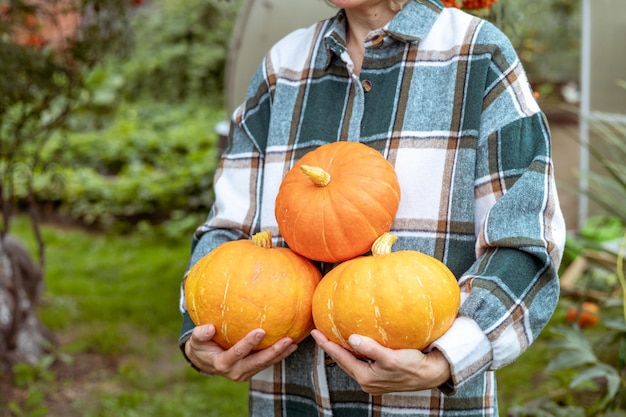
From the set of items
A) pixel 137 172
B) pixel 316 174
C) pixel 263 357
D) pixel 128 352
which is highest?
pixel 316 174

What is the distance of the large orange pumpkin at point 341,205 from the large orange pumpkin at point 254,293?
5 cm

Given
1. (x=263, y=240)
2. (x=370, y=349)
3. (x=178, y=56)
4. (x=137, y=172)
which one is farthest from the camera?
(x=178, y=56)

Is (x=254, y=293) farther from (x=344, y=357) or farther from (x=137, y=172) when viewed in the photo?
(x=137, y=172)

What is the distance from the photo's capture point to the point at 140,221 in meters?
7.33

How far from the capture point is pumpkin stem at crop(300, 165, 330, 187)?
4.58ft

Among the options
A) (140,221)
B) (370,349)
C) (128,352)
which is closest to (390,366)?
(370,349)

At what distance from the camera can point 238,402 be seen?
3.92m

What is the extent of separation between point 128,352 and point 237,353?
3335 millimetres

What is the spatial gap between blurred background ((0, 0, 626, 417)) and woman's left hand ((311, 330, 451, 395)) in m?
1.05

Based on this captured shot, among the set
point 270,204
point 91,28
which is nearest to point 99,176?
point 91,28

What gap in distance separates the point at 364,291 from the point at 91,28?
3049mm

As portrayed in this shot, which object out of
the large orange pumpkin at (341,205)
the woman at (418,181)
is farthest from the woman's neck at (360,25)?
the large orange pumpkin at (341,205)

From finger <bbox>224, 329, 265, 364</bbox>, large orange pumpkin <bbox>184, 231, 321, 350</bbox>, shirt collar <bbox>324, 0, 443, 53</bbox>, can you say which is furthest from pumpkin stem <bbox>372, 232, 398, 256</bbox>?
shirt collar <bbox>324, 0, 443, 53</bbox>

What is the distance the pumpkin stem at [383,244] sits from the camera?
1374mm
